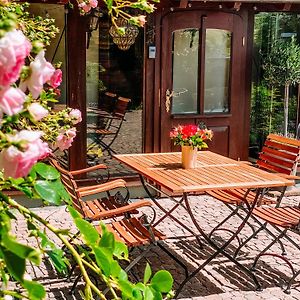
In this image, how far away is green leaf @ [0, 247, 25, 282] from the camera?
1.05m

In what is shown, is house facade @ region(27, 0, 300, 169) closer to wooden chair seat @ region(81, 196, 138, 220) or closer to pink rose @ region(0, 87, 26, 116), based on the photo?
wooden chair seat @ region(81, 196, 138, 220)

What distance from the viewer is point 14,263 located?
3.44 feet

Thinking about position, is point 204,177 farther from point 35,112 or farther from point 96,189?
point 35,112

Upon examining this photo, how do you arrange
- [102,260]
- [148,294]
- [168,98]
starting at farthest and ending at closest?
[168,98], [148,294], [102,260]

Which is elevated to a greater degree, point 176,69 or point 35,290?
point 176,69

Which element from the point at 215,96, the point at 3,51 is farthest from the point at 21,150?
the point at 215,96

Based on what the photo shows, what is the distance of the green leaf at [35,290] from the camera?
1.22 m

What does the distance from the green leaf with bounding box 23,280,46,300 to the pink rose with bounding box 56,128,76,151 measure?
1500mm

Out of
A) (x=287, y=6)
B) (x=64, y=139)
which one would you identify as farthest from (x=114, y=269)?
(x=287, y=6)

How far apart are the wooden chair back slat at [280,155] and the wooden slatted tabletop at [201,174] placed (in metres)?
0.48

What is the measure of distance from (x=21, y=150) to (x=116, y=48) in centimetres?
660

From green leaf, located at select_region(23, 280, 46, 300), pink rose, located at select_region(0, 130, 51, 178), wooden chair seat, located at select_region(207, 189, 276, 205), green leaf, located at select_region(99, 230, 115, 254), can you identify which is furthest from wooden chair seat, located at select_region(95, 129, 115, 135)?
pink rose, located at select_region(0, 130, 51, 178)

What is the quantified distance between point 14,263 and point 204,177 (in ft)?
13.1

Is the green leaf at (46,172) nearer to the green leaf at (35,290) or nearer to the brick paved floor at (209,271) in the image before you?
the green leaf at (35,290)
